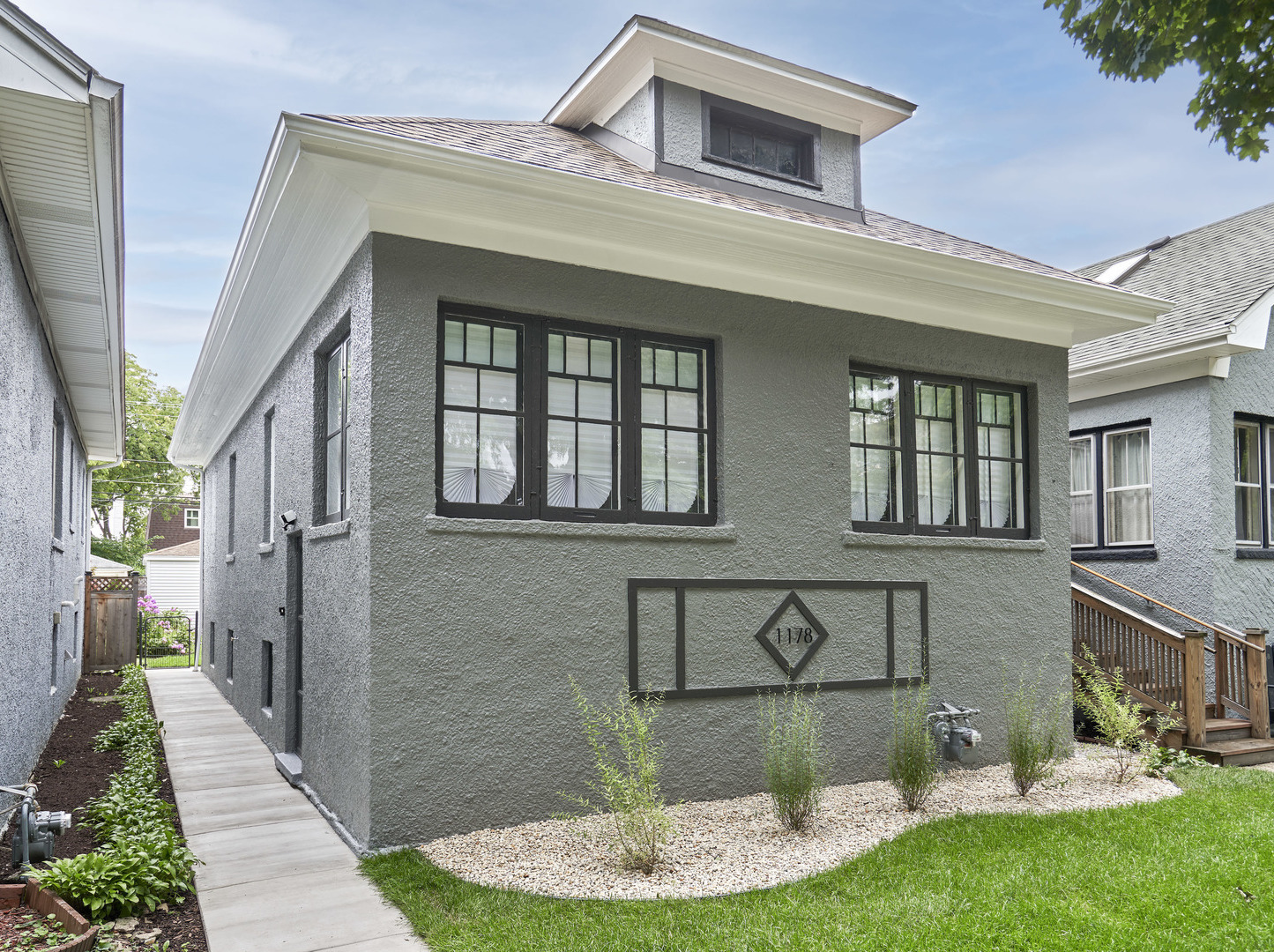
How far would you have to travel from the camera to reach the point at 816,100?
790 cm

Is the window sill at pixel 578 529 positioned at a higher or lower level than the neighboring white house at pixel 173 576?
higher

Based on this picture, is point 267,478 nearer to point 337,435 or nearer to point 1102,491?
point 337,435

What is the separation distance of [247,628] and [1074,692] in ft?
27.6

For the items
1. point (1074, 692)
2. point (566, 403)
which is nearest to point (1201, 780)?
point (1074, 692)

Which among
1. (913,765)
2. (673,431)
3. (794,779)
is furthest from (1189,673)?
(673,431)

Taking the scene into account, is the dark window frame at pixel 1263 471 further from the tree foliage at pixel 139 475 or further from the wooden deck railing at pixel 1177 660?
the tree foliage at pixel 139 475

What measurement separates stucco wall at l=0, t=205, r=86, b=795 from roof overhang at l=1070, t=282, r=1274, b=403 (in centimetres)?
1009

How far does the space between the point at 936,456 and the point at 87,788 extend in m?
6.80

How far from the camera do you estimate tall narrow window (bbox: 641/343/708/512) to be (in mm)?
6141

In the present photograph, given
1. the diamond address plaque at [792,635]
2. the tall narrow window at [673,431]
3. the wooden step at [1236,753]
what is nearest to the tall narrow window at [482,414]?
the tall narrow window at [673,431]

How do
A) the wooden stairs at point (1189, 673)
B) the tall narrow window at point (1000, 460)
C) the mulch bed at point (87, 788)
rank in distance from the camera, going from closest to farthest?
the mulch bed at point (87, 788), the tall narrow window at point (1000, 460), the wooden stairs at point (1189, 673)

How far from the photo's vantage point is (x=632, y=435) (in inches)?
237

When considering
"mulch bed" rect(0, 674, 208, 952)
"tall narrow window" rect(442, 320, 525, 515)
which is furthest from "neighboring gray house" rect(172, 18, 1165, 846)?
"mulch bed" rect(0, 674, 208, 952)

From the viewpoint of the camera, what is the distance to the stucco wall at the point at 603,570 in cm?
516
